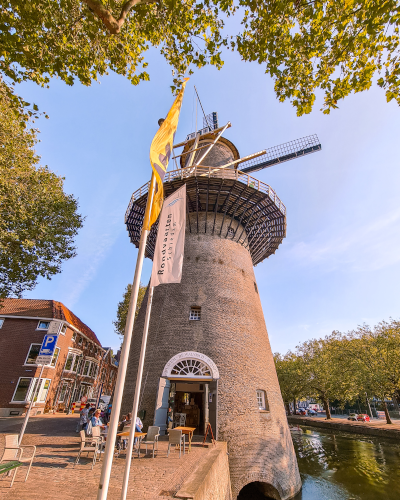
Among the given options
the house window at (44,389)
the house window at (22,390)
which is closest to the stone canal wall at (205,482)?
the house window at (44,389)

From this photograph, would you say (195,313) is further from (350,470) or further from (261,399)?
(350,470)

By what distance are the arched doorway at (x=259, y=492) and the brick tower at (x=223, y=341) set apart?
0.33ft

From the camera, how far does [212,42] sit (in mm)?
8234

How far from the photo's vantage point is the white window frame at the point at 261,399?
1266 centimetres

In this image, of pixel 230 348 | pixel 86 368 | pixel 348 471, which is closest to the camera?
pixel 230 348

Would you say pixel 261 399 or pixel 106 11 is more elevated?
pixel 106 11

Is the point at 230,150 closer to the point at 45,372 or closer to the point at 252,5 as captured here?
the point at 252,5

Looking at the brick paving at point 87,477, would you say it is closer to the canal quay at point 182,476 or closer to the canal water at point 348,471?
the canal quay at point 182,476

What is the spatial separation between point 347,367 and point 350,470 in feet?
72.0

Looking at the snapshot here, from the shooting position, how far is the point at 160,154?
5719 millimetres

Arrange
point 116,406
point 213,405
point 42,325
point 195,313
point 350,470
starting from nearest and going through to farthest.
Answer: point 116,406, point 213,405, point 195,313, point 350,470, point 42,325

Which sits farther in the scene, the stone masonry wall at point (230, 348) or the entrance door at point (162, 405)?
the entrance door at point (162, 405)

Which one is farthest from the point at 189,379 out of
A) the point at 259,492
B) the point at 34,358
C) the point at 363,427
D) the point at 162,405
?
the point at 363,427

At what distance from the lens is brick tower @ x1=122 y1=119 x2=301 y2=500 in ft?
37.5
